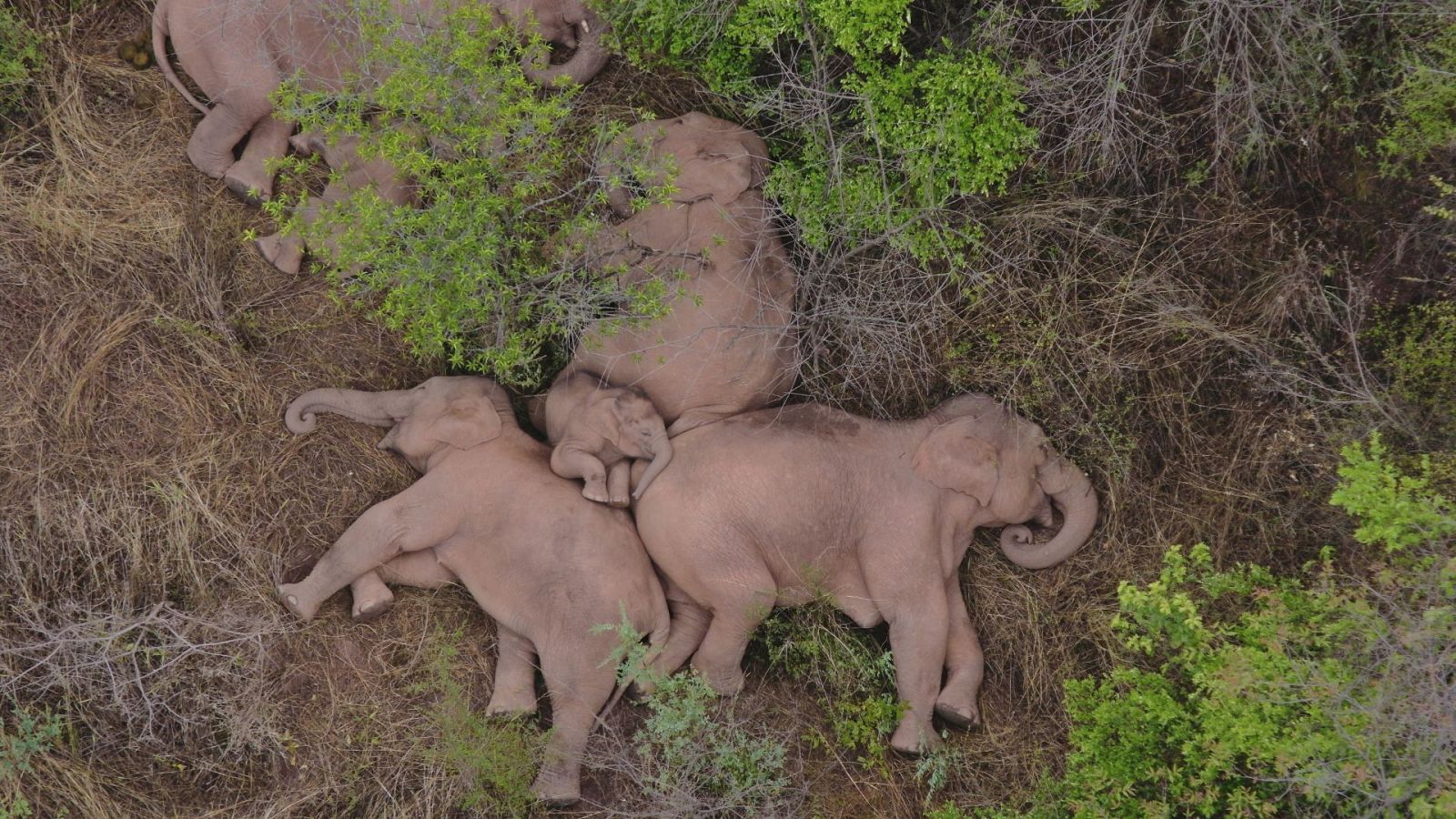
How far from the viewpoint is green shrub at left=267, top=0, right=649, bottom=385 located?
450cm

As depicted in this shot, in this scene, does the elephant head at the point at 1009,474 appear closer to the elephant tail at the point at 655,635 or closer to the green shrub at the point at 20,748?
the elephant tail at the point at 655,635

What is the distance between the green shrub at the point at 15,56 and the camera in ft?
16.3

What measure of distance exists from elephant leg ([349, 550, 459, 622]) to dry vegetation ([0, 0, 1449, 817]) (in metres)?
0.10

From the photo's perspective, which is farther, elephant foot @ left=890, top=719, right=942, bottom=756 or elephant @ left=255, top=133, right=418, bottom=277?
elephant @ left=255, top=133, right=418, bottom=277

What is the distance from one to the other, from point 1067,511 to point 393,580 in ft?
9.87

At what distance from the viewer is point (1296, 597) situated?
4.39 m

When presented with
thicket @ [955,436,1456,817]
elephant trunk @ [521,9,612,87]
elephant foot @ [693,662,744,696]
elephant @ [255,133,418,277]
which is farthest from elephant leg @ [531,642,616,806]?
elephant trunk @ [521,9,612,87]

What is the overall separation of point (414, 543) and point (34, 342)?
1.89m

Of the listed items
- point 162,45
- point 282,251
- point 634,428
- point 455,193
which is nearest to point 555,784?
point 634,428

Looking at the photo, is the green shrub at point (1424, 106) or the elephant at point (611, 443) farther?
the elephant at point (611, 443)

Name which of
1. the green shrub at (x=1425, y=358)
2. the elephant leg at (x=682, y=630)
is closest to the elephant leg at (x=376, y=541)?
the elephant leg at (x=682, y=630)

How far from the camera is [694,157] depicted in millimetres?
4961

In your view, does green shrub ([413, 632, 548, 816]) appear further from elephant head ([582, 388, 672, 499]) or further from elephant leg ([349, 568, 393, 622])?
elephant head ([582, 388, 672, 499])

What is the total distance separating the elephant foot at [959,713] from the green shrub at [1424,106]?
283 centimetres
